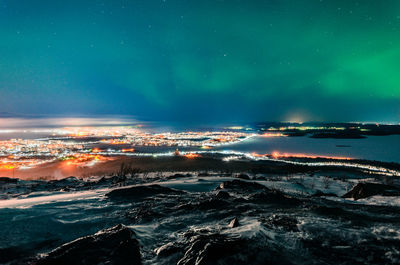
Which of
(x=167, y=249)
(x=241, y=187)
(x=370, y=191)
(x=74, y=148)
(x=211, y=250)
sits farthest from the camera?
(x=74, y=148)

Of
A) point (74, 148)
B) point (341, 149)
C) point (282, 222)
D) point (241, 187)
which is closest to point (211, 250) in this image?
point (282, 222)

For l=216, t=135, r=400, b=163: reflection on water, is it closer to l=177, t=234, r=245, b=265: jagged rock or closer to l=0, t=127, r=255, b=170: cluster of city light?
l=0, t=127, r=255, b=170: cluster of city light

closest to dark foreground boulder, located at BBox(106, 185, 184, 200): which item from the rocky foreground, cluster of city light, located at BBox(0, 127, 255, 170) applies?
the rocky foreground

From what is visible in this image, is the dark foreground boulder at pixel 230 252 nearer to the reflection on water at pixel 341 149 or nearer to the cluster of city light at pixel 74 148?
the cluster of city light at pixel 74 148

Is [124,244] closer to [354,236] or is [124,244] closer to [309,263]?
[309,263]

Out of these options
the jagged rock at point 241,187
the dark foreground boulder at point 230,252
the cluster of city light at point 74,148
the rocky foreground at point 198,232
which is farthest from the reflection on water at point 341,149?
the dark foreground boulder at point 230,252

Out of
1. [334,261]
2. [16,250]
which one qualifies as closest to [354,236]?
[334,261]

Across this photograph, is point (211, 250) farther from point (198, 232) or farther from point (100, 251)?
point (100, 251)
